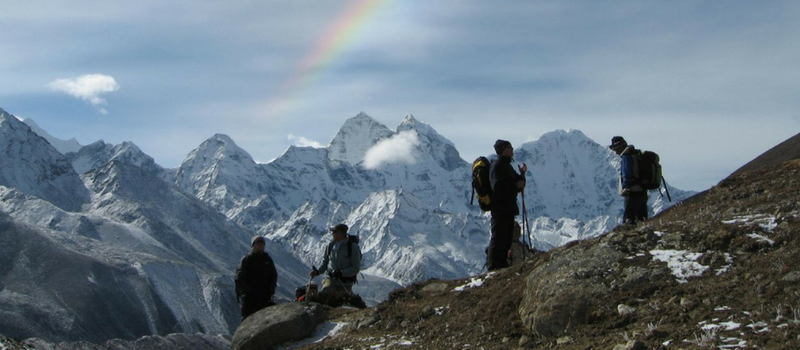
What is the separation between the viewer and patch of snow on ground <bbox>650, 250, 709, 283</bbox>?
43.5 feet

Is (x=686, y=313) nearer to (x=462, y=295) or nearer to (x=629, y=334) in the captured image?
(x=629, y=334)

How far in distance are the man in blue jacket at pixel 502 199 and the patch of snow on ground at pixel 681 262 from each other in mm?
4586

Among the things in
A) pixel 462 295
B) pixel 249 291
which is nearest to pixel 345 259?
pixel 249 291

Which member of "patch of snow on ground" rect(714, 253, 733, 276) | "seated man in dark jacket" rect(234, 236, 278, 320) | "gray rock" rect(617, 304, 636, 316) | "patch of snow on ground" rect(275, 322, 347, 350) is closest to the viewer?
"gray rock" rect(617, 304, 636, 316)

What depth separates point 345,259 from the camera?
2186cm

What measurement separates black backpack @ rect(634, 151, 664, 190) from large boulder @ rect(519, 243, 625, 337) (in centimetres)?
456

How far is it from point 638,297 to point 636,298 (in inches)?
2.1

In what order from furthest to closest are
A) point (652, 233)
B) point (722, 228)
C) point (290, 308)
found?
point (290, 308)
point (652, 233)
point (722, 228)

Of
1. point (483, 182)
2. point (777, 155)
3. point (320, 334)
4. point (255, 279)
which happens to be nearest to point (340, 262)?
point (255, 279)

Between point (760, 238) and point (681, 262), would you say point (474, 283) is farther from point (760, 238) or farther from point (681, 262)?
point (760, 238)

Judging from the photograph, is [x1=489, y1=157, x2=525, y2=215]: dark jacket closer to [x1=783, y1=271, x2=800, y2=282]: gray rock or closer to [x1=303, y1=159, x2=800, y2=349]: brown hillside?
[x1=303, y1=159, x2=800, y2=349]: brown hillside

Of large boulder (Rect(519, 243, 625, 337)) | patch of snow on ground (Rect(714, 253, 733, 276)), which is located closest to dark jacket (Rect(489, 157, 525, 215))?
large boulder (Rect(519, 243, 625, 337))

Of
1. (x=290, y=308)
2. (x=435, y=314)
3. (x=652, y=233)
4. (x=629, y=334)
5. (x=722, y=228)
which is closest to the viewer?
(x=629, y=334)

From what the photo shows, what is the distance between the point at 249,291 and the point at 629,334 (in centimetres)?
1147
